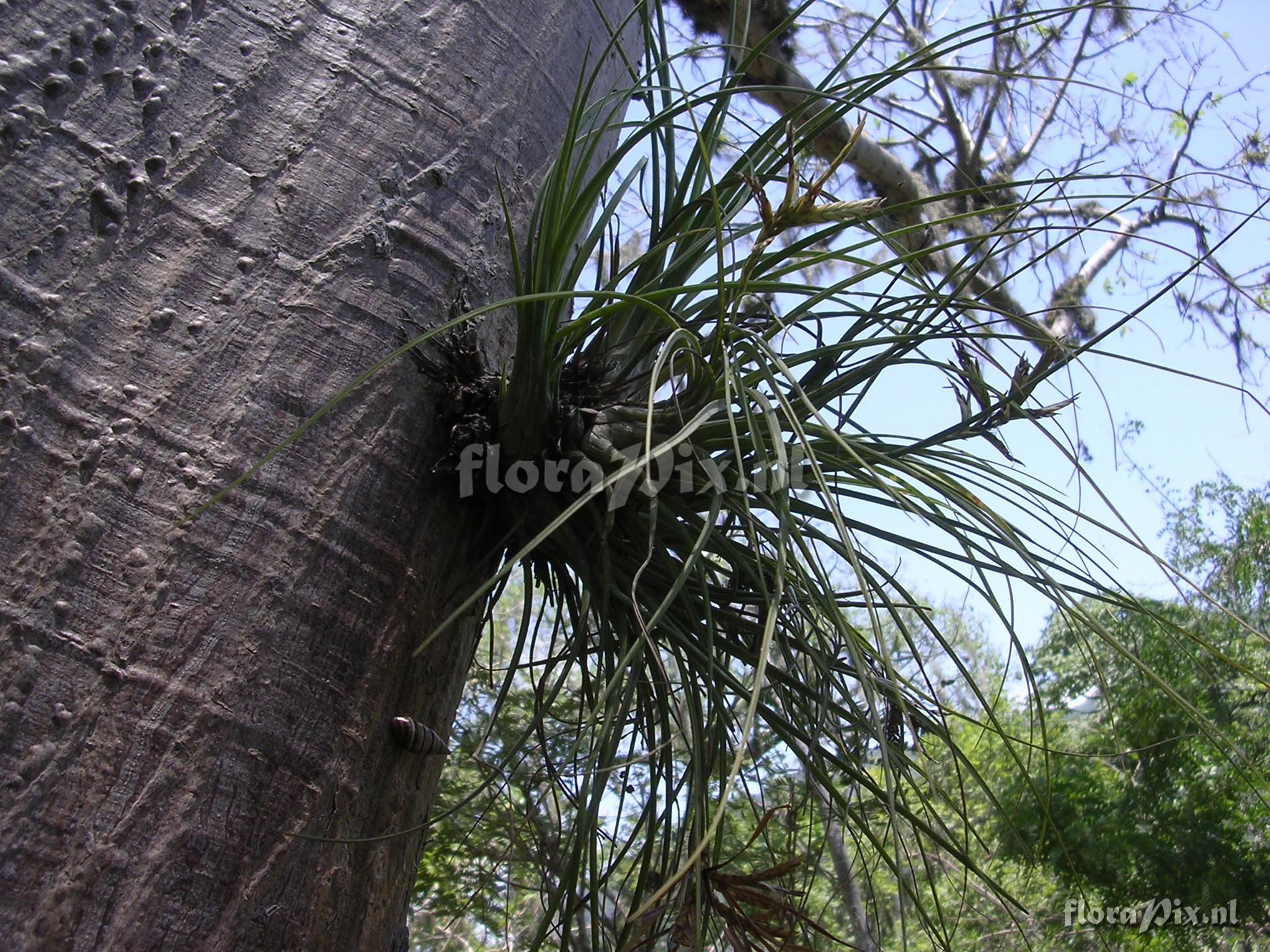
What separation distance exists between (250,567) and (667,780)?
0.35m

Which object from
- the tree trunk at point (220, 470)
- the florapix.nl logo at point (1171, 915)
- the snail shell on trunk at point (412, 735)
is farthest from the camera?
the florapix.nl logo at point (1171, 915)

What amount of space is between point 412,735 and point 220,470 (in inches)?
7.3

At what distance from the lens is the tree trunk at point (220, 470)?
43 cm

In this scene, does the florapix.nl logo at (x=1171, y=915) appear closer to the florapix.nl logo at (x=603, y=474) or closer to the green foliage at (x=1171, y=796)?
the green foliage at (x=1171, y=796)

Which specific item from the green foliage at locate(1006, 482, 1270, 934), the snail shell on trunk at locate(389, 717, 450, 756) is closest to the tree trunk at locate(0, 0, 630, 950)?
the snail shell on trunk at locate(389, 717, 450, 756)

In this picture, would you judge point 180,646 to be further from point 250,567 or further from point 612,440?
point 612,440

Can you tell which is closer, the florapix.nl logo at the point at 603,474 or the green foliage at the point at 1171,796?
the florapix.nl logo at the point at 603,474

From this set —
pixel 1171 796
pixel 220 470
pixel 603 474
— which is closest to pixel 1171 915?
pixel 1171 796

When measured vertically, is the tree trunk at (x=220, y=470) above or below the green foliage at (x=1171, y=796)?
below

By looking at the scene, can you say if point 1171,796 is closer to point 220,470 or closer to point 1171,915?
point 1171,915

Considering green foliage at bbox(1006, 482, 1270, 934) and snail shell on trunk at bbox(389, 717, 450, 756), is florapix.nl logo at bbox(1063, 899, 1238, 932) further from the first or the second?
snail shell on trunk at bbox(389, 717, 450, 756)

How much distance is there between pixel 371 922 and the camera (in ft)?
1.75

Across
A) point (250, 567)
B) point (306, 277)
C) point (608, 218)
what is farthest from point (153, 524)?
point (608, 218)

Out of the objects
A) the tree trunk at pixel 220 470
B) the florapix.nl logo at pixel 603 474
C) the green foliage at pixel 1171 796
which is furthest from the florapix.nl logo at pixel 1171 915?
the tree trunk at pixel 220 470
